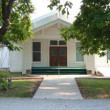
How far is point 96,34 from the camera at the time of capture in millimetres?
12219

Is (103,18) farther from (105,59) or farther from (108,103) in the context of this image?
(105,59)

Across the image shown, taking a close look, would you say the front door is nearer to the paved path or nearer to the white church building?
the white church building

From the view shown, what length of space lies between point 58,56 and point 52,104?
1445 centimetres

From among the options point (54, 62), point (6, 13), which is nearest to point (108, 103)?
point (6, 13)

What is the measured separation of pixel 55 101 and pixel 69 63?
1352 cm

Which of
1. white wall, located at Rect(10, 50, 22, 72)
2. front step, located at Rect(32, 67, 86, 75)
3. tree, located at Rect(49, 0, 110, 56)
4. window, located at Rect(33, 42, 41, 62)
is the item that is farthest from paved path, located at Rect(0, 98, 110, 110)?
white wall, located at Rect(10, 50, 22, 72)

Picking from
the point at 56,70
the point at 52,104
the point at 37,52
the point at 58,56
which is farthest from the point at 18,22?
the point at 52,104

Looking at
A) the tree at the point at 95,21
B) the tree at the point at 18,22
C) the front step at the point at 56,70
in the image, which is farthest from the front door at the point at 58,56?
the tree at the point at 95,21

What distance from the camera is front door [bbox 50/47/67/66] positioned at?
23609mm

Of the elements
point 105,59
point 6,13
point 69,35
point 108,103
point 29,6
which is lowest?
point 108,103

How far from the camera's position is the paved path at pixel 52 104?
8.71m

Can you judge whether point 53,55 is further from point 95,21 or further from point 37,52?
point 95,21

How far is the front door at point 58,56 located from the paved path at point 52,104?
528 inches

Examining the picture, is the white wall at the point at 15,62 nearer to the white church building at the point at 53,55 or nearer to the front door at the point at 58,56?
the white church building at the point at 53,55
